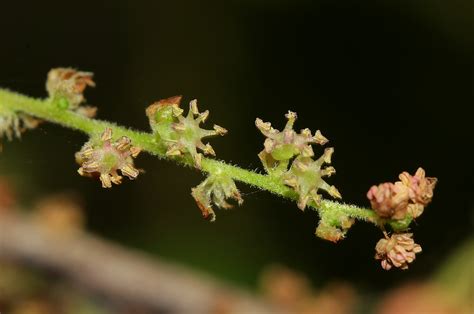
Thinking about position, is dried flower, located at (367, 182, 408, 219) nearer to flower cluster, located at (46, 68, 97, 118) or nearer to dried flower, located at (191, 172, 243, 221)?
dried flower, located at (191, 172, 243, 221)

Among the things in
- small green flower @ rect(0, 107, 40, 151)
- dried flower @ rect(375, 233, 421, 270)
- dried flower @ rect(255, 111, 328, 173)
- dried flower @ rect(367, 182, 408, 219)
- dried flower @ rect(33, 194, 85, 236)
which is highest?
dried flower @ rect(33, 194, 85, 236)

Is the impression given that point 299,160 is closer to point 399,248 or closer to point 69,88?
point 399,248

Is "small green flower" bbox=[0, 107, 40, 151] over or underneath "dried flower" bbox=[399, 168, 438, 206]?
over

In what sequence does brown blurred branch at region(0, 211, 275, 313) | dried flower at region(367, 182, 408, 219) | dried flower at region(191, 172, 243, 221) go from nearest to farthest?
dried flower at region(367, 182, 408, 219) < dried flower at region(191, 172, 243, 221) < brown blurred branch at region(0, 211, 275, 313)

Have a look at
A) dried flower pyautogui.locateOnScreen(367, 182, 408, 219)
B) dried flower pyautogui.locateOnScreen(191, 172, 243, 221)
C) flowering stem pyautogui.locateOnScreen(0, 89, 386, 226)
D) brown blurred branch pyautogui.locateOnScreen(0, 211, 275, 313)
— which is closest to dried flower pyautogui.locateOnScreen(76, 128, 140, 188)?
flowering stem pyautogui.locateOnScreen(0, 89, 386, 226)

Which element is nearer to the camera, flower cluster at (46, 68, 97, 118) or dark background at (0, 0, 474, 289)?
flower cluster at (46, 68, 97, 118)

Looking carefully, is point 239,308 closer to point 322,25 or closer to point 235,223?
point 235,223

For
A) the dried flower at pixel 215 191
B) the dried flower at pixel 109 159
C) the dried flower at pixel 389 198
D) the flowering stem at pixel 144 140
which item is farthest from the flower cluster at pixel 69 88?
the dried flower at pixel 389 198

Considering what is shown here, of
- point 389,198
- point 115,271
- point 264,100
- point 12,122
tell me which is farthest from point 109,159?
point 264,100
